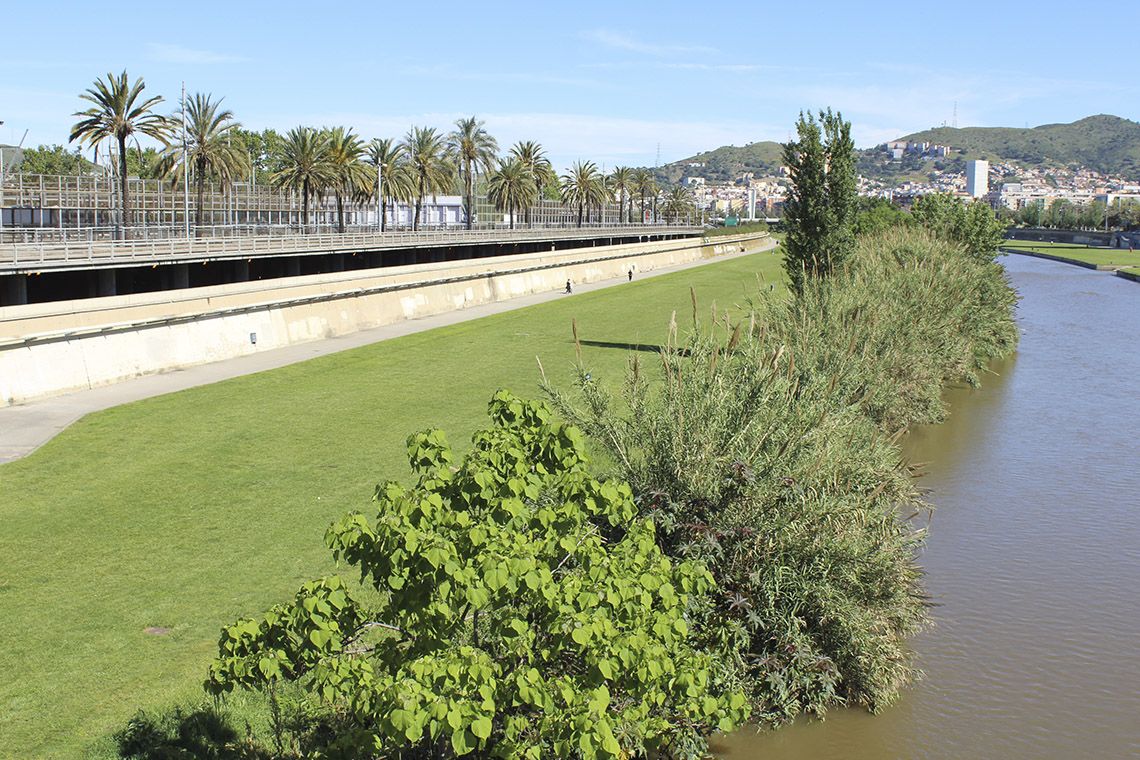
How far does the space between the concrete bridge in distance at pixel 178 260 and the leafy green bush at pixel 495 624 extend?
2639cm

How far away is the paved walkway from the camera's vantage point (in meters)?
23.6

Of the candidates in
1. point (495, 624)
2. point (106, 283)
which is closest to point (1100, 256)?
point (106, 283)

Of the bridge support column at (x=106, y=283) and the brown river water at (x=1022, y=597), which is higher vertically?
the bridge support column at (x=106, y=283)

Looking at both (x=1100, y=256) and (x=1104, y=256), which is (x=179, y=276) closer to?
(x=1100, y=256)

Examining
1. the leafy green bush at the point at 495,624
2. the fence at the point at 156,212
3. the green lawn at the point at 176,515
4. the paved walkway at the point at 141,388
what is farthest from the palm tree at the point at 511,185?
the leafy green bush at the point at 495,624

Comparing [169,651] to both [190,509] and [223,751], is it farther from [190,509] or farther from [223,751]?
[190,509]

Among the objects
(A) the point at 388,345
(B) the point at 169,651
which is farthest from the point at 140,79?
(B) the point at 169,651

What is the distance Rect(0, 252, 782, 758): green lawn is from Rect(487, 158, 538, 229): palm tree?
73.2 m

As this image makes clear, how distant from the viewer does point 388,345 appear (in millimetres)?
41031

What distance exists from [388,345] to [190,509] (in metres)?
23.1

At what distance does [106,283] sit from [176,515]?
23056mm

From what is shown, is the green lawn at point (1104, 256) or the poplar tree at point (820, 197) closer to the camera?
the poplar tree at point (820, 197)

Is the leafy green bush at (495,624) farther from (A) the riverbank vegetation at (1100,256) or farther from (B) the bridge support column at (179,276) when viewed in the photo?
(A) the riverbank vegetation at (1100,256)

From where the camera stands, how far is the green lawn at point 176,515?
11609 mm
